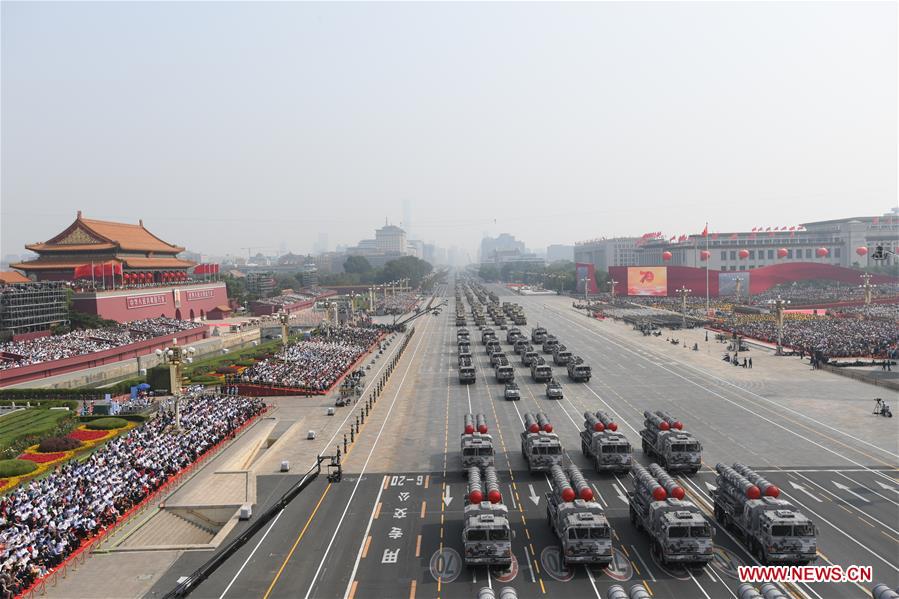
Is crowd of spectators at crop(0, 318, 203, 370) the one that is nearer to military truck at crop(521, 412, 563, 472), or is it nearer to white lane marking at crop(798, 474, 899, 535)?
military truck at crop(521, 412, 563, 472)

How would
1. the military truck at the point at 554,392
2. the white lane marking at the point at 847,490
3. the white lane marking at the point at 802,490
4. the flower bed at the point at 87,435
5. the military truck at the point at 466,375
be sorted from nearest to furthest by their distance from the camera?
the white lane marking at the point at 847,490 → the white lane marking at the point at 802,490 → the flower bed at the point at 87,435 → the military truck at the point at 554,392 → the military truck at the point at 466,375

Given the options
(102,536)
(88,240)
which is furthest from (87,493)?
(88,240)

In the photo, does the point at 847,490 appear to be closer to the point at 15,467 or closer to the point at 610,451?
the point at 610,451

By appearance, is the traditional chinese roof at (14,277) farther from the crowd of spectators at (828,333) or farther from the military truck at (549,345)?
the crowd of spectators at (828,333)

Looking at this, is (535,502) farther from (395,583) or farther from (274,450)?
(274,450)

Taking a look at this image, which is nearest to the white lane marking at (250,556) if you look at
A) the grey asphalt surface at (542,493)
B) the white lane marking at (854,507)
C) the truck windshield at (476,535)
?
the grey asphalt surface at (542,493)

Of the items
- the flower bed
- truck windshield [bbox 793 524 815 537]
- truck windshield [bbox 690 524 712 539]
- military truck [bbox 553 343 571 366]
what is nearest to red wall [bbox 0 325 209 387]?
the flower bed
